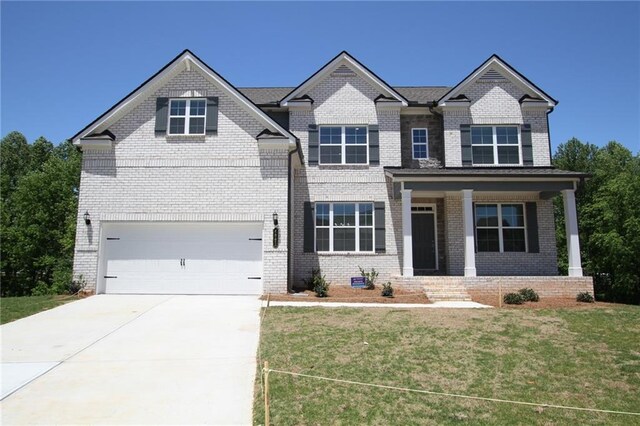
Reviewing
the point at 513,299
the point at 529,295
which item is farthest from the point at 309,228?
the point at 529,295

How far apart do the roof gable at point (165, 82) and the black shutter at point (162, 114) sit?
534 mm

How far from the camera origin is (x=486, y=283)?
1434cm

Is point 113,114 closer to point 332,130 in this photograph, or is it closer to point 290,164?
point 290,164

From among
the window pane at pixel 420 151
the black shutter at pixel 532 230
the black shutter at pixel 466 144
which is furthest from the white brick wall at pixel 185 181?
the black shutter at pixel 532 230

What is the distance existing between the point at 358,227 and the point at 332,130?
4.24 metres

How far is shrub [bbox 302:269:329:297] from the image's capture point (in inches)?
539

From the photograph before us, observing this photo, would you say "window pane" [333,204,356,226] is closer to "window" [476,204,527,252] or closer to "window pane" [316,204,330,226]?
"window pane" [316,204,330,226]

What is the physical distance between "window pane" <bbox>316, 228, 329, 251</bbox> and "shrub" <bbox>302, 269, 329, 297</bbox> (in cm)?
92

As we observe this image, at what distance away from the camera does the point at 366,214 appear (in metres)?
16.6

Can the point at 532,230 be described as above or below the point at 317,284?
above

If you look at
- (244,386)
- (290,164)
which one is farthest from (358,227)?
(244,386)

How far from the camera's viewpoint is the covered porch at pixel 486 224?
15.3 meters

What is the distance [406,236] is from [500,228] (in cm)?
470

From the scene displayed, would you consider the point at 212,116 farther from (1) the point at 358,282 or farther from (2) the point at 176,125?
(1) the point at 358,282
